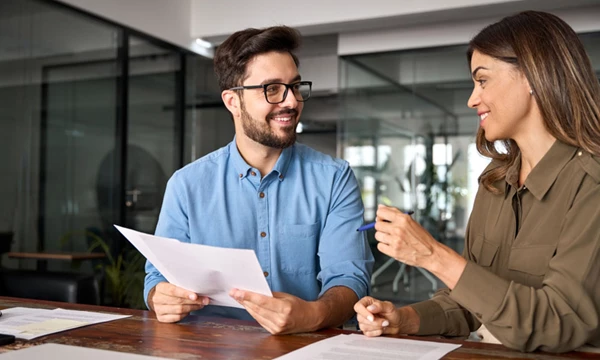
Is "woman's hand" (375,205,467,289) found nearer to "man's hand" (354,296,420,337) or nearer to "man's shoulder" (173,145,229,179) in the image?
"man's hand" (354,296,420,337)

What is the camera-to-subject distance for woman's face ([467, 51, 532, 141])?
163cm

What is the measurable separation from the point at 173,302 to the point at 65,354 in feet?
1.31

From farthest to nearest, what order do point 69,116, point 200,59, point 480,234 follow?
point 200,59 < point 69,116 < point 480,234

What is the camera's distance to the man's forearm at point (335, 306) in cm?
161

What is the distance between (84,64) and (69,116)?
20.0 inches

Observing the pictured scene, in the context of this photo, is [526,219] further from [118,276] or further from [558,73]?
[118,276]

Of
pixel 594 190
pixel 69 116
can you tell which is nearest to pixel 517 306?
pixel 594 190

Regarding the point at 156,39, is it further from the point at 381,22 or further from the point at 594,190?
the point at 594,190

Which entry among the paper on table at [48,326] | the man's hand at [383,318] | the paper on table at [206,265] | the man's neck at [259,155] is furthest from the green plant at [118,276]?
the man's hand at [383,318]

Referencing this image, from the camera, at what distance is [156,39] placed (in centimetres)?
615

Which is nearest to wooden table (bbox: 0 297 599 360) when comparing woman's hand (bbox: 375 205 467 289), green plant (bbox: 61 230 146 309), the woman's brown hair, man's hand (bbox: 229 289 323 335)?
man's hand (bbox: 229 289 323 335)

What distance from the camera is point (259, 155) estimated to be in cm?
219

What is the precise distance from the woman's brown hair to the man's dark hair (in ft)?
2.70

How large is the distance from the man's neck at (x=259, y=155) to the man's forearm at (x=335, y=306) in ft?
1.82
